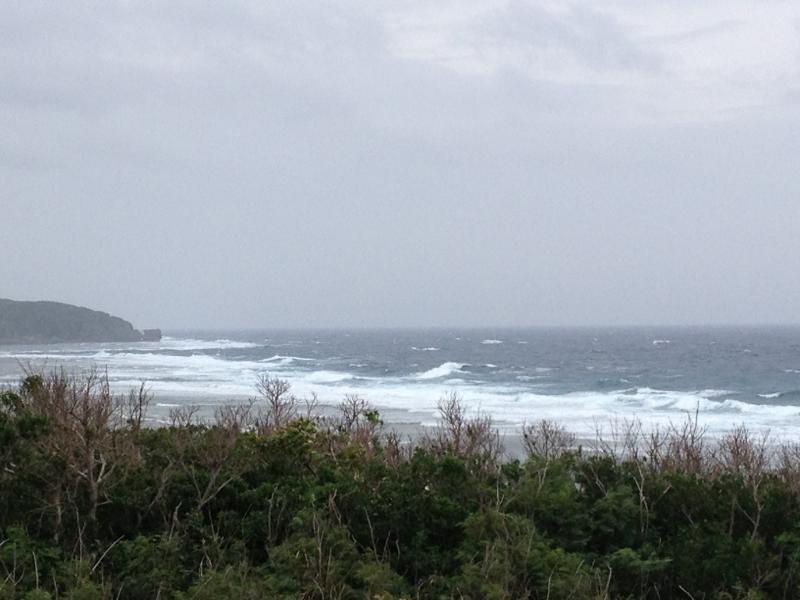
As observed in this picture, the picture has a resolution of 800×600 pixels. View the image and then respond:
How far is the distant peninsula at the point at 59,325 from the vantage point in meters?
164

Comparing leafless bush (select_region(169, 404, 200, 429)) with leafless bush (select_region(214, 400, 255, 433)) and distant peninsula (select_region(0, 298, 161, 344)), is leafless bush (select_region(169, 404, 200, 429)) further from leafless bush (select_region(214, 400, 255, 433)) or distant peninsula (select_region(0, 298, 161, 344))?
distant peninsula (select_region(0, 298, 161, 344))

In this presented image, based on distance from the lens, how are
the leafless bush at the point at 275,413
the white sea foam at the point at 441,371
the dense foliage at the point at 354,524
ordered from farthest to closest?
the white sea foam at the point at 441,371 → the leafless bush at the point at 275,413 → the dense foliage at the point at 354,524

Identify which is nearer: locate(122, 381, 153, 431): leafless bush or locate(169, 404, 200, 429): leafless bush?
locate(122, 381, 153, 431): leafless bush

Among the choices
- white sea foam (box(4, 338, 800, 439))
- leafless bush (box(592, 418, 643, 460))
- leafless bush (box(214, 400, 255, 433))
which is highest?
leafless bush (box(214, 400, 255, 433))

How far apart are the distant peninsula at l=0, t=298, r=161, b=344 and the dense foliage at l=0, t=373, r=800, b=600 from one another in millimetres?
156163

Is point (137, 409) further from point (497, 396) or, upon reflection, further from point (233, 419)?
point (497, 396)

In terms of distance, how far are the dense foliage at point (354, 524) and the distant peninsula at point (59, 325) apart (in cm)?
15616

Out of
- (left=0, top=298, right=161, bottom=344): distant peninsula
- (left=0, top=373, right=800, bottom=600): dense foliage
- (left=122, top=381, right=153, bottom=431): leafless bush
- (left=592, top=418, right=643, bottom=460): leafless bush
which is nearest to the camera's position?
(left=0, top=373, right=800, bottom=600): dense foliage

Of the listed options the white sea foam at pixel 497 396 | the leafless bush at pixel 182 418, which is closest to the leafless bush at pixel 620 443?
the white sea foam at pixel 497 396

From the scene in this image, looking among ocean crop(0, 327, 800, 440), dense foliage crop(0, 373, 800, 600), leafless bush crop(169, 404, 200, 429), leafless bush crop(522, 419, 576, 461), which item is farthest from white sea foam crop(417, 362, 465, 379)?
dense foliage crop(0, 373, 800, 600)

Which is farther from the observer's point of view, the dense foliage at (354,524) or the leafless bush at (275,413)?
the leafless bush at (275,413)

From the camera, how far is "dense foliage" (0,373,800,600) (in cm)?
934

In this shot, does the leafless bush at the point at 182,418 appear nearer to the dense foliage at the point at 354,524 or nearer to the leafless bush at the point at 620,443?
the dense foliage at the point at 354,524

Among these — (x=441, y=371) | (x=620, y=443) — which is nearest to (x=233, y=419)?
(x=620, y=443)
